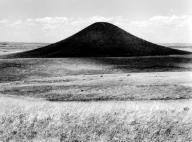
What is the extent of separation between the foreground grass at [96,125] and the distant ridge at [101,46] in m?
43.4

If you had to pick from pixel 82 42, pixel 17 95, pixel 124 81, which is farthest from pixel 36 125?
pixel 82 42

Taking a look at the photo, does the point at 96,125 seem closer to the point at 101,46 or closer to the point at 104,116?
the point at 104,116

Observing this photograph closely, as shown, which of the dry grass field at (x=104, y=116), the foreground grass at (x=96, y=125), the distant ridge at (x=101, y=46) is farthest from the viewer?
the distant ridge at (x=101, y=46)

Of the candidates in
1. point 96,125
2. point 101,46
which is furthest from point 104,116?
point 101,46

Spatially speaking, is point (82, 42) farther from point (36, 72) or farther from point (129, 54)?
point (36, 72)

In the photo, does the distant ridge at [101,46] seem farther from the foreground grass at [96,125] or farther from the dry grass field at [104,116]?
the foreground grass at [96,125]

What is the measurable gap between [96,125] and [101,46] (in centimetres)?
4977

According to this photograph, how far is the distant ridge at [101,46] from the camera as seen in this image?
198ft

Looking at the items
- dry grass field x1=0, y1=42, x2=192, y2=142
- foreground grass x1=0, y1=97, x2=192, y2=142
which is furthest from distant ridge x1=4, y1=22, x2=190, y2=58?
foreground grass x1=0, y1=97, x2=192, y2=142

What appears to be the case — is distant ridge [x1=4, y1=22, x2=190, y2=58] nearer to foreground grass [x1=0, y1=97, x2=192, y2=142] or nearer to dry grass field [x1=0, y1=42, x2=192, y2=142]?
dry grass field [x1=0, y1=42, x2=192, y2=142]

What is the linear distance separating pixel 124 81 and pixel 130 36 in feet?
133

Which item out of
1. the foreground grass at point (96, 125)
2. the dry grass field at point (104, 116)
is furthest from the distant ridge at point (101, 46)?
the foreground grass at point (96, 125)

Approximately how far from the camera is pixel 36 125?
14.7 m

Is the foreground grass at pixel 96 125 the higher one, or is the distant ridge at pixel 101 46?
the distant ridge at pixel 101 46
